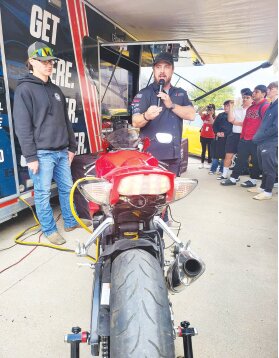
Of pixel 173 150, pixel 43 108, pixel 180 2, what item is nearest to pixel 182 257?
pixel 173 150

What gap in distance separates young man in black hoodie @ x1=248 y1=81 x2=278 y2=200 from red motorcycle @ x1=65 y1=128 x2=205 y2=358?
3.53m

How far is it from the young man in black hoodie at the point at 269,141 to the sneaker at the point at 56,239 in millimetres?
3365

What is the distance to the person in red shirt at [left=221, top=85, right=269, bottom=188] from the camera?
201 inches

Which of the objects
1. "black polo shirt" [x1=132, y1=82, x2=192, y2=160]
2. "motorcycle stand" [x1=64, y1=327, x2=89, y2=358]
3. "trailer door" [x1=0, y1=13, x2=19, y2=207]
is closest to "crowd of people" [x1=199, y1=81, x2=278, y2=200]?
"black polo shirt" [x1=132, y1=82, x2=192, y2=160]

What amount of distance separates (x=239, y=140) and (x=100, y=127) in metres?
3.08

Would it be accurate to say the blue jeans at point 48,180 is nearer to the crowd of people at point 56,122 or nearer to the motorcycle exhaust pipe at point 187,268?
the crowd of people at point 56,122

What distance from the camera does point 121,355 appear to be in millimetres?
849

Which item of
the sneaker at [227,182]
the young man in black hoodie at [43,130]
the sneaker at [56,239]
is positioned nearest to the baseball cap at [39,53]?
the young man in black hoodie at [43,130]

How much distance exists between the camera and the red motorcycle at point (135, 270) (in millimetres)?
873

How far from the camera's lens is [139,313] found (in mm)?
884

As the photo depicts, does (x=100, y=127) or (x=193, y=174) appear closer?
(x=100, y=127)

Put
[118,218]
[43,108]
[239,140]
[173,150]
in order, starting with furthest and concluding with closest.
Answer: [239,140], [43,108], [173,150], [118,218]

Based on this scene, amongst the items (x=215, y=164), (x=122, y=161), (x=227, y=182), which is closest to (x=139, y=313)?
(x=122, y=161)

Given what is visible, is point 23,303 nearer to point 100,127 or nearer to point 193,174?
point 100,127
